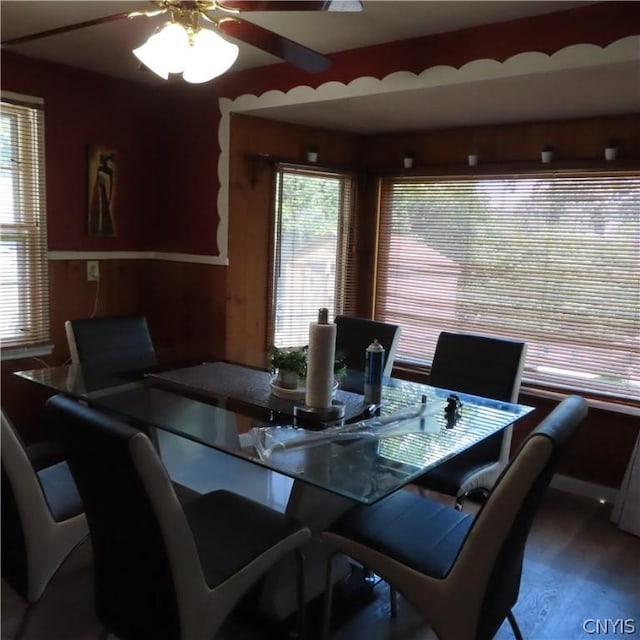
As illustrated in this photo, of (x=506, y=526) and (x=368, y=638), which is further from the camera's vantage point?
(x=368, y=638)

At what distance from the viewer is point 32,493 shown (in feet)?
6.01

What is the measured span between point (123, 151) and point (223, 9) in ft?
7.08

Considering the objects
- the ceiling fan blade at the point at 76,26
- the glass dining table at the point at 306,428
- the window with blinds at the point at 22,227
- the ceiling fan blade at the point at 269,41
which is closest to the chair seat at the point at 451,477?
the glass dining table at the point at 306,428

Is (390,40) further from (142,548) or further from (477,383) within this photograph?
(142,548)

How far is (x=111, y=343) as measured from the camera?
3.02 m

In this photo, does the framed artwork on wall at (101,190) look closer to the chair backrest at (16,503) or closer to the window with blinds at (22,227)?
the window with blinds at (22,227)

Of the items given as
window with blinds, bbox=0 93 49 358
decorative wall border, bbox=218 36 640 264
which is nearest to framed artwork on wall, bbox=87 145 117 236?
window with blinds, bbox=0 93 49 358

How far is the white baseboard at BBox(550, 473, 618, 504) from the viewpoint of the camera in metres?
3.26

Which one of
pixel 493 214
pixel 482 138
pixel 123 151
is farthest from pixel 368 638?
pixel 123 151

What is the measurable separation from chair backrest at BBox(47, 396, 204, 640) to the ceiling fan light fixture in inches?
44.4

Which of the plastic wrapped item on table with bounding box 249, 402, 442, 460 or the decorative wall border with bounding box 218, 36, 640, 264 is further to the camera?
the decorative wall border with bounding box 218, 36, 640, 264

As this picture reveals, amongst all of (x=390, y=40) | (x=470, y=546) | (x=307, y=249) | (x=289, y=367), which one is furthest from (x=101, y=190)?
(x=470, y=546)

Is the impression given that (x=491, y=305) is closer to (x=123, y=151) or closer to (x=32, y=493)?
(x=123, y=151)

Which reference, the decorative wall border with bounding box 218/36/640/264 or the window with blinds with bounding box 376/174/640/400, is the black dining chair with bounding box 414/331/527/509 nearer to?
the window with blinds with bounding box 376/174/640/400
